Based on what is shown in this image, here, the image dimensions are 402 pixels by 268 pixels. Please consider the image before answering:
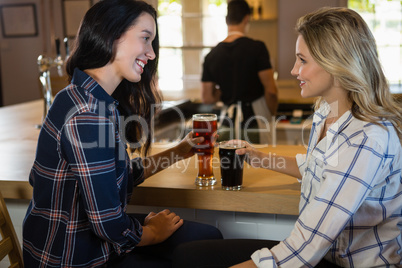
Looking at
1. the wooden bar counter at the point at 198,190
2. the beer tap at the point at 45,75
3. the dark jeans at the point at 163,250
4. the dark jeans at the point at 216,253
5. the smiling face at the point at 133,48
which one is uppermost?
the smiling face at the point at 133,48

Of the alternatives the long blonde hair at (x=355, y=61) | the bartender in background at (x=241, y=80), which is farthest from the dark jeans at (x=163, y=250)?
the bartender in background at (x=241, y=80)

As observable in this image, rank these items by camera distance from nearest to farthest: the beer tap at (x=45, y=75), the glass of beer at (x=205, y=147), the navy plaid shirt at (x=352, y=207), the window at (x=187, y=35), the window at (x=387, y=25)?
the navy plaid shirt at (x=352, y=207) < the glass of beer at (x=205, y=147) < the beer tap at (x=45, y=75) < the window at (x=387, y=25) < the window at (x=187, y=35)

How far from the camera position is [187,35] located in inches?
218

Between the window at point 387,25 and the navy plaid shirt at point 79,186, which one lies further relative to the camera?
the window at point 387,25

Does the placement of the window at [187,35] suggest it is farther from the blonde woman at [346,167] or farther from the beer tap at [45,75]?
the blonde woman at [346,167]

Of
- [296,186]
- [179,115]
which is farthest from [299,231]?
[179,115]

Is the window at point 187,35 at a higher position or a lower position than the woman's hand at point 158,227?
higher

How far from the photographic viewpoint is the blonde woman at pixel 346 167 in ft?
3.18

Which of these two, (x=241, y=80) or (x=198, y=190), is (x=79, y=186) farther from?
(x=241, y=80)

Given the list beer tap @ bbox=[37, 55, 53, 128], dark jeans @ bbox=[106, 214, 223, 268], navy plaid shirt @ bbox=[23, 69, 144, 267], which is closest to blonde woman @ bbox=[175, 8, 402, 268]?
dark jeans @ bbox=[106, 214, 223, 268]

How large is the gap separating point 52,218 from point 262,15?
4.48m

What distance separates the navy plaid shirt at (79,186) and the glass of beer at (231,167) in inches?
11.7

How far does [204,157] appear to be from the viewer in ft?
4.53

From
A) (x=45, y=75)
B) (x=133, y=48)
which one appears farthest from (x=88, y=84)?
(x=45, y=75)
